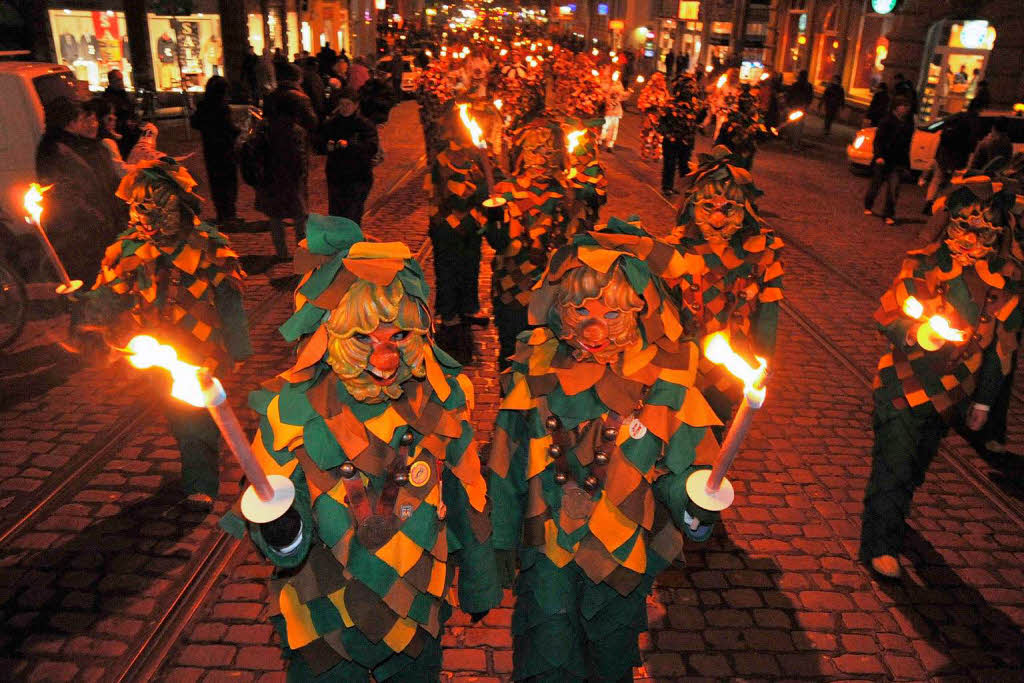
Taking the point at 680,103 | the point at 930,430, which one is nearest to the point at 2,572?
the point at 930,430

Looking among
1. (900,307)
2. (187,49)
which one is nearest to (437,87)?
(900,307)

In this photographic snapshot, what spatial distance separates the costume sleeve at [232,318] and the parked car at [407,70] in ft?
40.2

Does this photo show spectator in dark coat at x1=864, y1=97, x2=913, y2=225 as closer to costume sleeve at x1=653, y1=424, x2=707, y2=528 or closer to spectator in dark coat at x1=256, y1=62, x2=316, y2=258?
spectator in dark coat at x1=256, y1=62, x2=316, y2=258

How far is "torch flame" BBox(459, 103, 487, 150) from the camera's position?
208 inches

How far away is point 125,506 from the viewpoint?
4.63 m

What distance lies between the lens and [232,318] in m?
4.39

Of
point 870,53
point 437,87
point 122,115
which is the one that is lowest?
point 122,115

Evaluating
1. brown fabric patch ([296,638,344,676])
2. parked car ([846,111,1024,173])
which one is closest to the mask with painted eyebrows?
brown fabric patch ([296,638,344,676])

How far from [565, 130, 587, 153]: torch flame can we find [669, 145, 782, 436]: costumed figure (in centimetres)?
165

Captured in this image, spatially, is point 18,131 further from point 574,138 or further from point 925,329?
point 925,329

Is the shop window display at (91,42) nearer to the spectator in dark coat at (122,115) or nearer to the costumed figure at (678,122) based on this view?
the spectator in dark coat at (122,115)

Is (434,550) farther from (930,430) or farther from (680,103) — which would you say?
(680,103)

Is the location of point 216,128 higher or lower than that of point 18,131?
lower

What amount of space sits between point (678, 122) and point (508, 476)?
11202 millimetres
